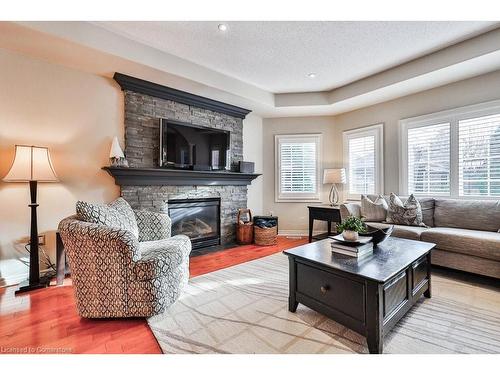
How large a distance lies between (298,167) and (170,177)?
263cm

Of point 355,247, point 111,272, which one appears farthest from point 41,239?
point 355,247

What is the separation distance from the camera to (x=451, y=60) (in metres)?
2.77

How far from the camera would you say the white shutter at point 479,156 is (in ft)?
9.74

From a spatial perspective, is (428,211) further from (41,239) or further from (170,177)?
(41,239)

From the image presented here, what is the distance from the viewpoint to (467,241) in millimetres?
2412

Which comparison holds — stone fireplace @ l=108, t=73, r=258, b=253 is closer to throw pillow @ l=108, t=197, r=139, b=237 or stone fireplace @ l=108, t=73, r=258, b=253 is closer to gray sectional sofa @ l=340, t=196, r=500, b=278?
throw pillow @ l=108, t=197, r=139, b=237

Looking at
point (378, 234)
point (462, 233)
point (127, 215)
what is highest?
point (127, 215)

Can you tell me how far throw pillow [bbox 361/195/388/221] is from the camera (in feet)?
11.2

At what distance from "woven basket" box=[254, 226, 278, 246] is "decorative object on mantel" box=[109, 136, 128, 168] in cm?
232

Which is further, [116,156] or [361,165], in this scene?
[361,165]

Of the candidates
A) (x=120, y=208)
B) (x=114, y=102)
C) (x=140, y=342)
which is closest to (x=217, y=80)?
(x=114, y=102)

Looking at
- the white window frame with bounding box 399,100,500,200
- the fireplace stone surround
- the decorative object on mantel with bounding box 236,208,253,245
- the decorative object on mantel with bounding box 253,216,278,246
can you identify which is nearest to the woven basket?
the decorative object on mantel with bounding box 253,216,278,246

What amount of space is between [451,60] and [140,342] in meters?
4.22
